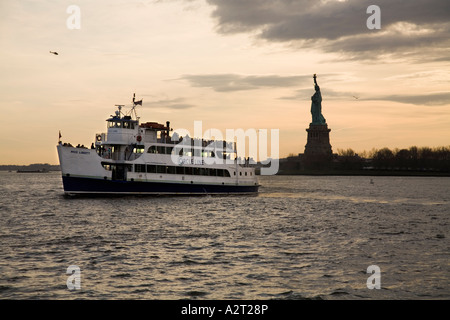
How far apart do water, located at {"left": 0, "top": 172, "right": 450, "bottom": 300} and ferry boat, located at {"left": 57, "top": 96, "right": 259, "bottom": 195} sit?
12258 millimetres

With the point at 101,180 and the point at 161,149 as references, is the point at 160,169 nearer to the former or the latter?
the point at 161,149

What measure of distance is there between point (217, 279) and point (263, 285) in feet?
6.07

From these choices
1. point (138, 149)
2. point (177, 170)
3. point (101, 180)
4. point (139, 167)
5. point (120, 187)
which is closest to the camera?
point (101, 180)

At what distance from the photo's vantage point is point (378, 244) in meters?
25.3

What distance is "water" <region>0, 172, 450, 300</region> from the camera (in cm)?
1584

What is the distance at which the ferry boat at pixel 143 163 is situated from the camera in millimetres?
51688

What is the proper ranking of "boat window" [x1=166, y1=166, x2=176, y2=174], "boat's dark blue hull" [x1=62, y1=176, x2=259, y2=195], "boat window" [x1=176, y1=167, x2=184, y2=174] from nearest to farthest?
"boat's dark blue hull" [x1=62, y1=176, x2=259, y2=195], "boat window" [x1=166, y1=166, x2=176, y2=174], "boat window" [x1=176, y1=167, x2=184, y2=174]

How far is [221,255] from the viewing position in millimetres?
21781

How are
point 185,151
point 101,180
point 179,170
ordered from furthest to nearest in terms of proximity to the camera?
1. point 185,151
2. point 179,170
3. point 101,180

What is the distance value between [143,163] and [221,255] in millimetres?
33801

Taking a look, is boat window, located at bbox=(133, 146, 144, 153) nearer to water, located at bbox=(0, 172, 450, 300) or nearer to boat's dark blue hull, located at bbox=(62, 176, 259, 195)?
boat's dark blue hull, located at bbox=(62, 176, 259, 195)

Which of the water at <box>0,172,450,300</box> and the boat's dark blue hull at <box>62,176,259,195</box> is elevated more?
the boat's dark blue hull at <box>62,176,259,195</box>

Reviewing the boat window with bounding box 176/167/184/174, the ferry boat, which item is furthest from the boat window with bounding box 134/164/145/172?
the boat window with bounding box 176/167/184/174

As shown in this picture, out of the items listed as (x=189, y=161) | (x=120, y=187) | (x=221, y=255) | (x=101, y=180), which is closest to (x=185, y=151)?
(x=189, y=161)
